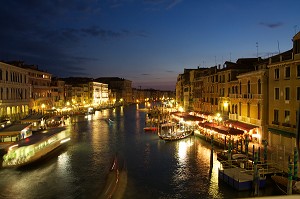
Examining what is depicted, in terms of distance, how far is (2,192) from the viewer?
16203 millimetres

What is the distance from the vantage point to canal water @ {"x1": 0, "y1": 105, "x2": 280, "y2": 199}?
1593 centimetres

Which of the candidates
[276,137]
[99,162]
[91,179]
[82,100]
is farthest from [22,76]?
[82,100]

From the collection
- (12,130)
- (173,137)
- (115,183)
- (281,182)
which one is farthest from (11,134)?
(281,182)

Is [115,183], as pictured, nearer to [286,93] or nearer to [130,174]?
[130,174]

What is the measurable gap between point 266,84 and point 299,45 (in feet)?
17.5

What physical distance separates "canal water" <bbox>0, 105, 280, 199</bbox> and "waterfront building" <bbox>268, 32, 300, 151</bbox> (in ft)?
16.2

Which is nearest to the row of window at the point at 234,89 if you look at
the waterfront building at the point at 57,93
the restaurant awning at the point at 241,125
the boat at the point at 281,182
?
the restaurant awning at the point at 241,125

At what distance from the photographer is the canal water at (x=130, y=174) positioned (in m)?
15.9

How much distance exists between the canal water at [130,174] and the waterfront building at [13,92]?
10.8m

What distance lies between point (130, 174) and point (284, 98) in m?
12.0

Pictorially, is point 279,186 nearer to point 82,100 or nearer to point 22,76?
point 22,76

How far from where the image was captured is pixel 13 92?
37.4 metres

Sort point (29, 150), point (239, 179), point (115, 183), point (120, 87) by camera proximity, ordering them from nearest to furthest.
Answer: point (239, 179) < point (115, 183) < point (29, 150) < point (120, 87)

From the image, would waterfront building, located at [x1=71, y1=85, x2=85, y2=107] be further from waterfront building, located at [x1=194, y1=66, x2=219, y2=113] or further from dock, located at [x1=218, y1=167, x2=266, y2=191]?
dock, located at [x1=218, y1=167, x2=266, y2=191]
